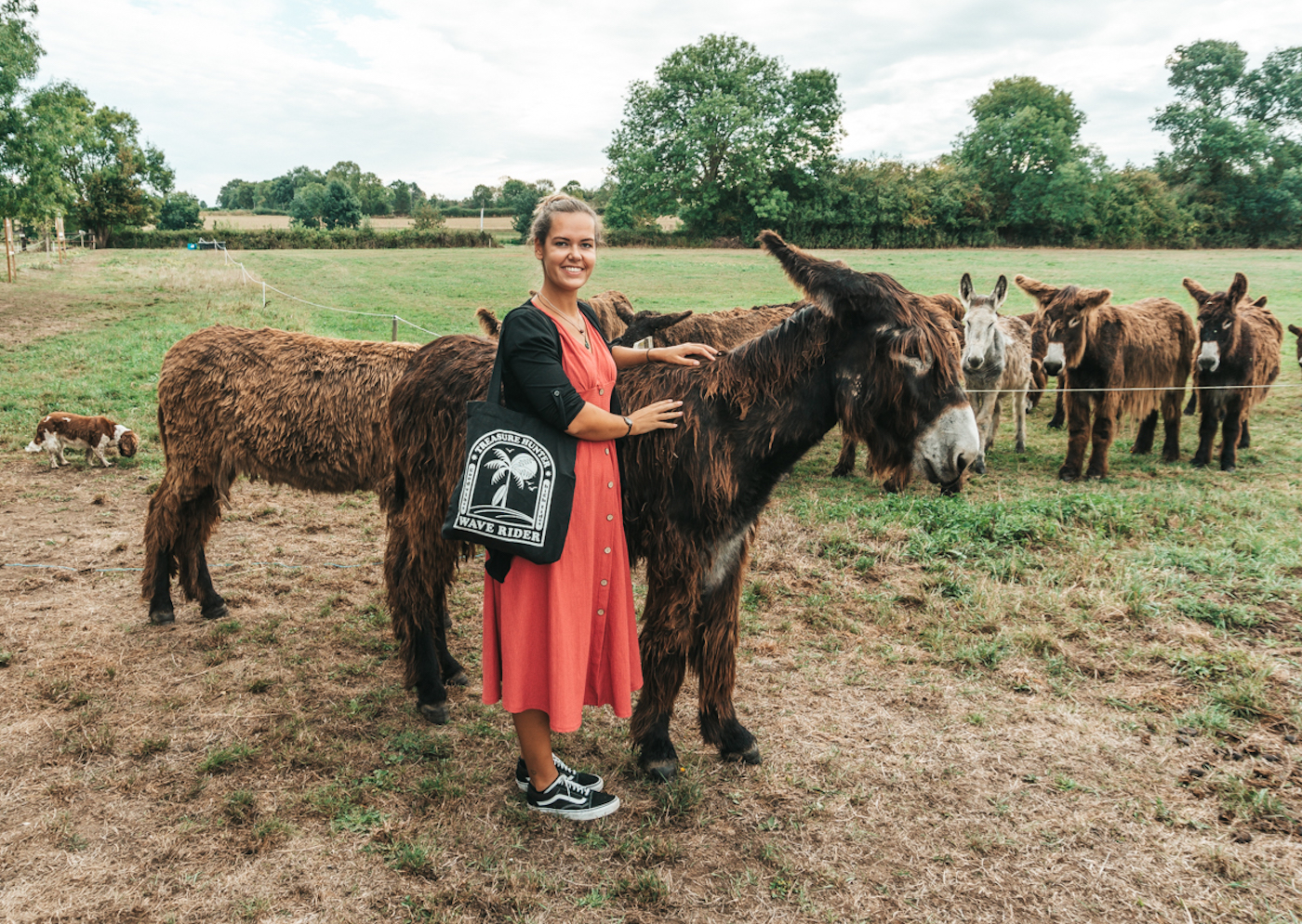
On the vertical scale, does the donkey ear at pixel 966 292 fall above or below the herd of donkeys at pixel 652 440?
above

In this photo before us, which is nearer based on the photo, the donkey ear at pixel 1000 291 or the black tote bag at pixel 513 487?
the black tote bag at pixel 513 487

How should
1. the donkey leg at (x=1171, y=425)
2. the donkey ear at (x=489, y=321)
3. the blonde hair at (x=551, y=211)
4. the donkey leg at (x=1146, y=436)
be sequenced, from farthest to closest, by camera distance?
the donkey leg at (x=1146, y=436), the donkey leg at (x=1171, y=425), the donkey ear at (x=489, y=321), the blonde hair at (x=551, y=211)

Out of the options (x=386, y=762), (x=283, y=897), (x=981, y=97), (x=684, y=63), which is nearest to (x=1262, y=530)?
(x=386, y=762)

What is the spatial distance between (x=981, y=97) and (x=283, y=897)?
71.1m

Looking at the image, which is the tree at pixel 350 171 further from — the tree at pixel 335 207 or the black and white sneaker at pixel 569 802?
the black and white sneaker at pixel 569 802

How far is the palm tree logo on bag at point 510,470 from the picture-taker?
7.73ft

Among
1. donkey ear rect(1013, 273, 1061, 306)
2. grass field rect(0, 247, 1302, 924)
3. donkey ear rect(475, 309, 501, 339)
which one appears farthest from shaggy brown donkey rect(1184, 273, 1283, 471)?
donkey ear rect(475, 309, 501, 339)

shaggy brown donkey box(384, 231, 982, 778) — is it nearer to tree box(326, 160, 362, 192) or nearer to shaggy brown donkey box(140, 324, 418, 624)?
shaggy brown donkey box(140, 324, 418, 624)

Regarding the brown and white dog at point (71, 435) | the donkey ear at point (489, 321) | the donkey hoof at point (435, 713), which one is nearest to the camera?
the donkey hoof at point (435, 713)

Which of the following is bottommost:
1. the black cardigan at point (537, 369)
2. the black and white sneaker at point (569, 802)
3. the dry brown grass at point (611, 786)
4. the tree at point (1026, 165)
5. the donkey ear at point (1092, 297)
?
the dry brown grass at point (611, 786)

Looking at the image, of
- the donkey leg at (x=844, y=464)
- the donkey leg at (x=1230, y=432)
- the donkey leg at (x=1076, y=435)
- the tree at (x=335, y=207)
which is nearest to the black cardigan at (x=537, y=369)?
the donkey leg at (x=844, y=464)

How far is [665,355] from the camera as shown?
2.94 metres

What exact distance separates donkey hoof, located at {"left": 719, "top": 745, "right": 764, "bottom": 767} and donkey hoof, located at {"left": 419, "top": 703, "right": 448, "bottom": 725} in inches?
57.9

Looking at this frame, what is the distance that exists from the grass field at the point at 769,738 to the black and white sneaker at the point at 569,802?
7cm
